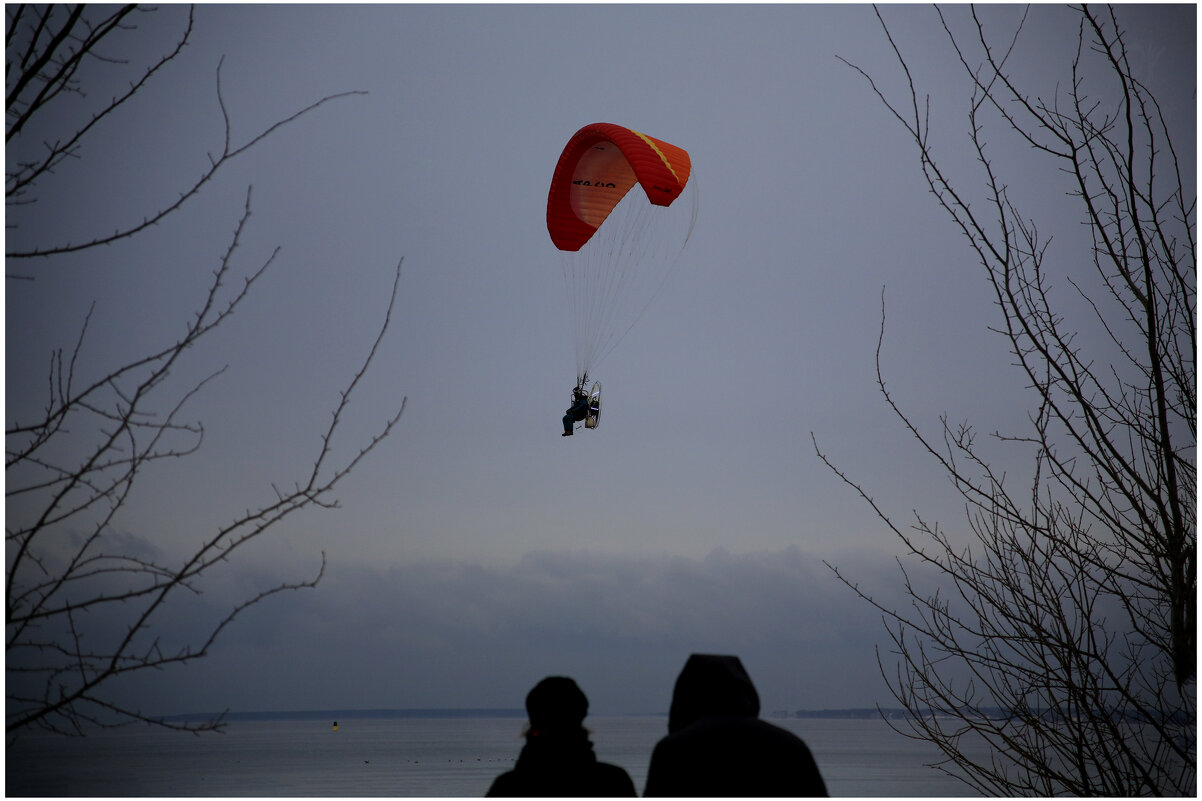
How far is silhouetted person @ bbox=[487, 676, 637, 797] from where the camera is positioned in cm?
278

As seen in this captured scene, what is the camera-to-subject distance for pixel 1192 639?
2.83 metres

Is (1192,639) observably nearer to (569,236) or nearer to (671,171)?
(671,171)

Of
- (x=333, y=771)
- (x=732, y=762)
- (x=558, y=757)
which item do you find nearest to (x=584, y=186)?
(x=558, y=757)

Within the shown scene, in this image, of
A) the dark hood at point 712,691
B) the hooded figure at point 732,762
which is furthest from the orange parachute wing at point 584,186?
the hooded figure at point 732,762

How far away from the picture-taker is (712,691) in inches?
108

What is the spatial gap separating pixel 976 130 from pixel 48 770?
111 m

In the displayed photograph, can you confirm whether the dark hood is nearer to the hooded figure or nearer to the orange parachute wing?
the hooded figure

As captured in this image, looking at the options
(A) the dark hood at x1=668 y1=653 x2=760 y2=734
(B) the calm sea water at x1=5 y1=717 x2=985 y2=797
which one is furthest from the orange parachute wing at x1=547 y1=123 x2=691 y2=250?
(B) the calm sea water at x1=5 y1=717 x2=985 y2=797

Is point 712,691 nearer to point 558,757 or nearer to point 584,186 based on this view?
point 558,757

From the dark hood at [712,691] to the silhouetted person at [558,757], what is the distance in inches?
10.0

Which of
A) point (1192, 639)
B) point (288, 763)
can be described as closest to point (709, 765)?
point (1192, 639)

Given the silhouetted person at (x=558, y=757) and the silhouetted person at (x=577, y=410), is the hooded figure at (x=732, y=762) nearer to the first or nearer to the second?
the silhouetted person at (x=558, y=757)

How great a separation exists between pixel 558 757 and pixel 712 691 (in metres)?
0.50

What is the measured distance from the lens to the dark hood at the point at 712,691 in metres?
2.74
